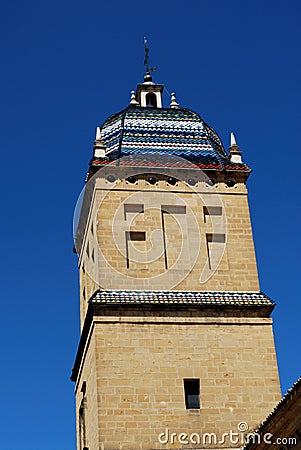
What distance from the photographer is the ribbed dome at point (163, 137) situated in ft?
82.1

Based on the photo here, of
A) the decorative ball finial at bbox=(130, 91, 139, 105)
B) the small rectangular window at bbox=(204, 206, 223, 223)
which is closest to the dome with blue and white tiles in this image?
the decorative ball finial at bbox=(130, 91, 139, 105)

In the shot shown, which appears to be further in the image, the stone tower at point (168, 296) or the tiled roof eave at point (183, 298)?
the tiled roof eave at point (183, 298)

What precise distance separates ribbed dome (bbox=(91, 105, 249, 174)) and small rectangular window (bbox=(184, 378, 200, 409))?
21.1 feet

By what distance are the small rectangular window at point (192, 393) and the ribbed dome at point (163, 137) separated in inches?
253

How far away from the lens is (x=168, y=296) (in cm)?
2255

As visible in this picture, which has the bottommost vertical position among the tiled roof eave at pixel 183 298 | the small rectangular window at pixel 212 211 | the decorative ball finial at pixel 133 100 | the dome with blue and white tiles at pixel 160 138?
the tiled roof eave at pixel 183 298

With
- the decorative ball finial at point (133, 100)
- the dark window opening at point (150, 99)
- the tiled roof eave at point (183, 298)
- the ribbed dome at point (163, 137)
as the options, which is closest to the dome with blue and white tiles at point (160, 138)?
the ribbed dome at point (163, 137)

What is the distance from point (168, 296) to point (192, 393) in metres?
2.62

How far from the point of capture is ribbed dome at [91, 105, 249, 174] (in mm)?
25016

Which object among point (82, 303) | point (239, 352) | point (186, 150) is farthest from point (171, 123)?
point (239, 352)

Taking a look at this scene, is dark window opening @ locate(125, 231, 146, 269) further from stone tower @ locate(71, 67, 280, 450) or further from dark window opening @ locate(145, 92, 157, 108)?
dark window opening @ locate(145, 92, 157, 108)

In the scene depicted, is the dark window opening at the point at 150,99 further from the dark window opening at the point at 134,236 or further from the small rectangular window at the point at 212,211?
the dark window opening at the point at 134,236

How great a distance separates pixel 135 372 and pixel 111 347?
869mm

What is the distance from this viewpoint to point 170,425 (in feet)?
67.9
